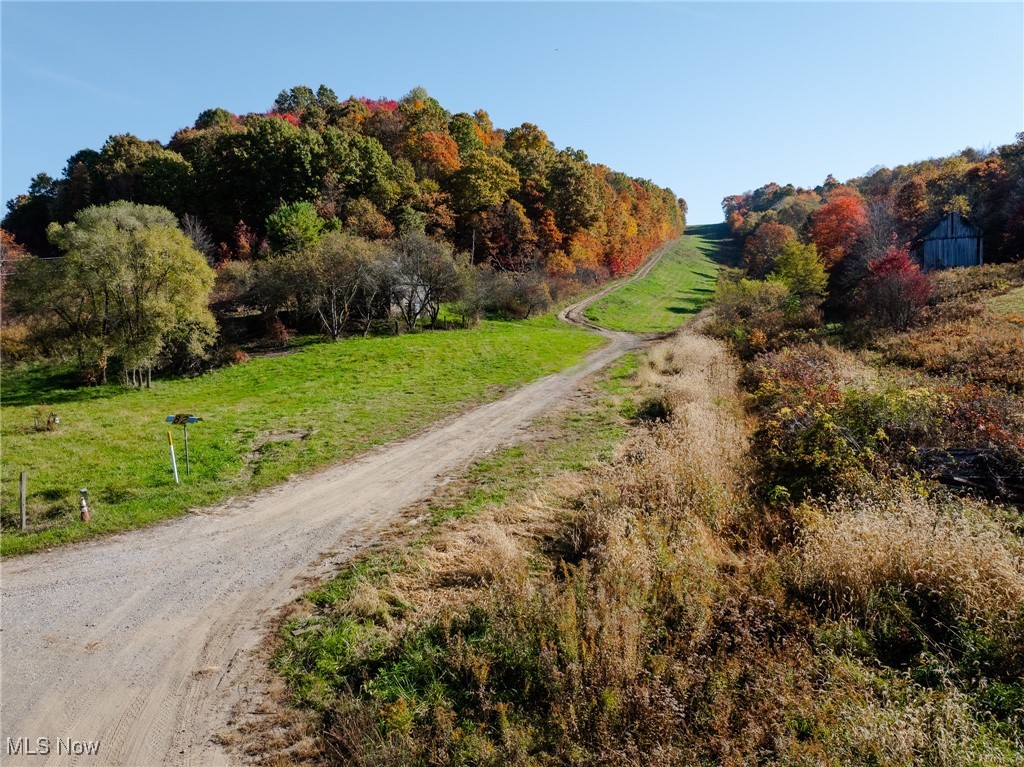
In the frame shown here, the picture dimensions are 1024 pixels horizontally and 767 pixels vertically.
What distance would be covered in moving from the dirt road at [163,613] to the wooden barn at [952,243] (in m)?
44.0

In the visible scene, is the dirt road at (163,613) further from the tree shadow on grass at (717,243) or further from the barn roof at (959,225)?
the tree shadow on grass at (717,243)

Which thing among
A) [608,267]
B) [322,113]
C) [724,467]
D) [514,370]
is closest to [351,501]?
[724,467]

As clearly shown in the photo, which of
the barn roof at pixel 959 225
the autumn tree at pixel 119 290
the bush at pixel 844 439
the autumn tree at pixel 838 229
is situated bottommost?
the bush at pixel 844 439

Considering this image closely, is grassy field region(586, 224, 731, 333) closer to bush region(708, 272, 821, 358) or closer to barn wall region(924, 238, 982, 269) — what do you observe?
bush region(708, 272, 821, 358)

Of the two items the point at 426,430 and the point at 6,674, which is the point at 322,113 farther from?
the point at 6,674

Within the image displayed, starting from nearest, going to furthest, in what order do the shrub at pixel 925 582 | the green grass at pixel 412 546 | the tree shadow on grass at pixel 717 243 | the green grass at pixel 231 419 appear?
the shrub at pixel 925 582, the green grass at pixel 412 546, the green grass at pixel 231 419, the tree shadow on grass at pixel 717 243

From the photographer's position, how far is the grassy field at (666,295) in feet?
162

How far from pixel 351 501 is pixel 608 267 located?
2551 inches

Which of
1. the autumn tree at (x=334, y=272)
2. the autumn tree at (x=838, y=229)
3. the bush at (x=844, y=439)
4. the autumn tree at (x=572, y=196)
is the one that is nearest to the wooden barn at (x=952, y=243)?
the autumn tree at (x=838, y=229)

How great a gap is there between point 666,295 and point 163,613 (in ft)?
212

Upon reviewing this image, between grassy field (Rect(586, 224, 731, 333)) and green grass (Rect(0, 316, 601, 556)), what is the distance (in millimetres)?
16833

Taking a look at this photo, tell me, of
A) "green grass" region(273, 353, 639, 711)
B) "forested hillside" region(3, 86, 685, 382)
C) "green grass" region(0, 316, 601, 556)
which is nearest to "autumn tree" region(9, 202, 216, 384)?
"forested hillside" region(3, 86, 685, 382)

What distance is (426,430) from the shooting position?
18.1 m

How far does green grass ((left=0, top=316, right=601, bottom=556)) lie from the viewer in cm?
1225
